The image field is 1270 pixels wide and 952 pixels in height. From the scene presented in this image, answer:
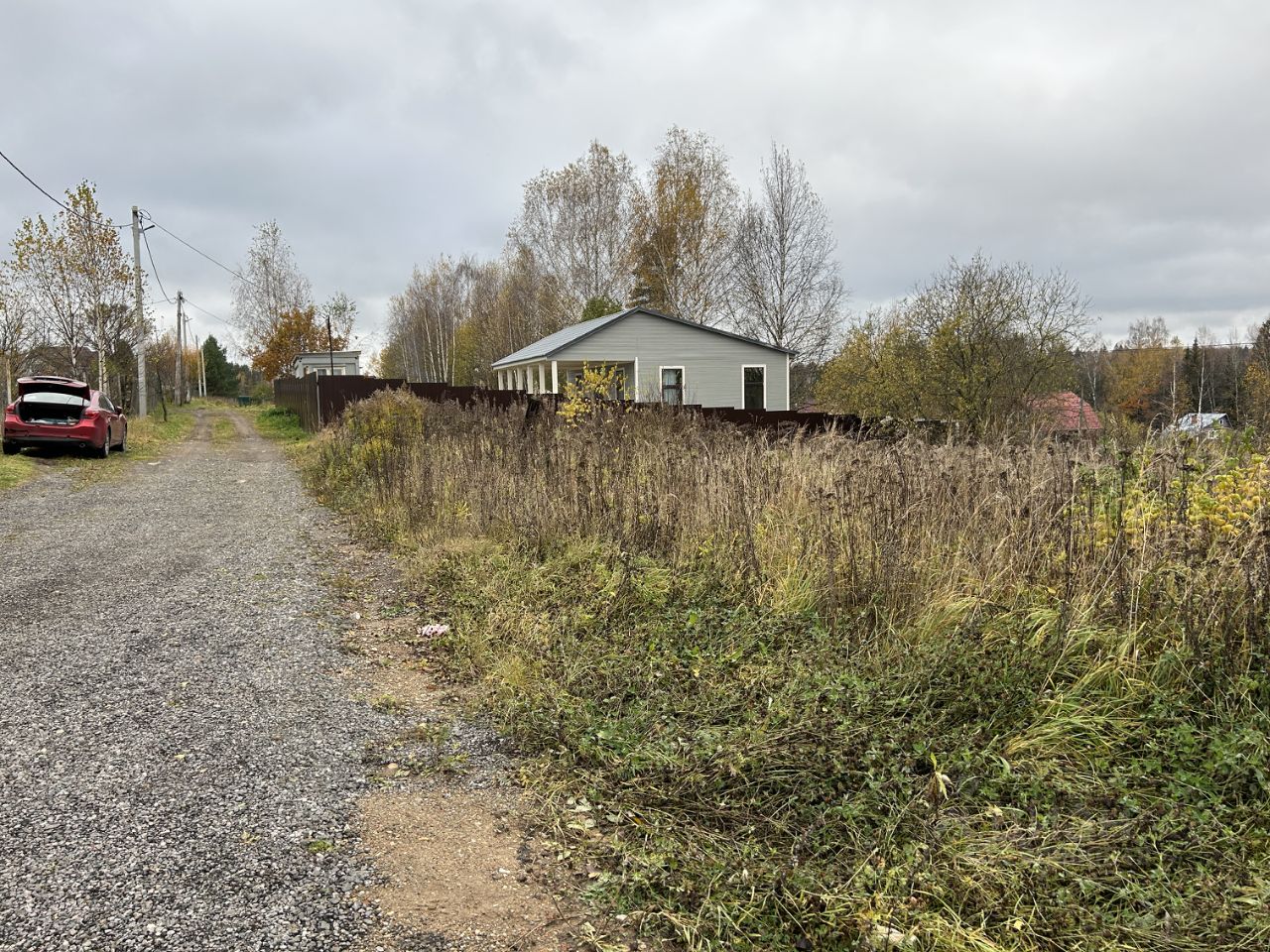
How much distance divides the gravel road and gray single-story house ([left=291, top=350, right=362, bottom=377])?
133 ft

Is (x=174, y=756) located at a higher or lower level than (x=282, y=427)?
lower

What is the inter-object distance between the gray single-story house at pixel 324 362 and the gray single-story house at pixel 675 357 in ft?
72.3

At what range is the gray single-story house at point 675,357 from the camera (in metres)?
26.5

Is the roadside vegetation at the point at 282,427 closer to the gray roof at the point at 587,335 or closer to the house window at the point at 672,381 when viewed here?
the gray roof at the point at 587,335

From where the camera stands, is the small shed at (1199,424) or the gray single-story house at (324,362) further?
the gray single-story house at (324,362)

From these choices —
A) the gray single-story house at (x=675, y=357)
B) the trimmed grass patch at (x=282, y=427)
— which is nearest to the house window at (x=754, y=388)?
the gray single-story house at (x=675, y=357)

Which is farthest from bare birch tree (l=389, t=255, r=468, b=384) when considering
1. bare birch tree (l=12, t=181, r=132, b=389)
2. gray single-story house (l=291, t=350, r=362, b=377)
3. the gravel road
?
the gravel road

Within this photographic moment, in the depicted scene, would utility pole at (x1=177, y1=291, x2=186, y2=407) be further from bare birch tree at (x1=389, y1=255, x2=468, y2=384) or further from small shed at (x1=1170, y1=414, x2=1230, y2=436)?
small shed at (x1=1170, y1=414, x2=1230, y2=436)

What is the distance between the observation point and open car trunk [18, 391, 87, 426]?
13672 mm

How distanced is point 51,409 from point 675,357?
1778 centimetres

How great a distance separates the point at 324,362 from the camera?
4581cm

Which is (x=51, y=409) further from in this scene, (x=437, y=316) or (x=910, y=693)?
(x=437, y=316)

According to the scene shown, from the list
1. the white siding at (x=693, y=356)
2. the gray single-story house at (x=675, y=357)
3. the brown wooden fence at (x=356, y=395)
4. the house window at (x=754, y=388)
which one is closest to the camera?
the brown wooden fence at (x=356, y=395)

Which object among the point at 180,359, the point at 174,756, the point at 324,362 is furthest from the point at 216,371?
the point at 174,756
